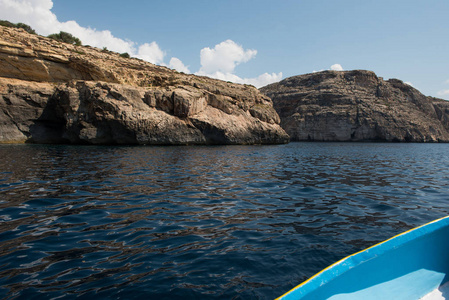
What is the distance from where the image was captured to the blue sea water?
11.4ft

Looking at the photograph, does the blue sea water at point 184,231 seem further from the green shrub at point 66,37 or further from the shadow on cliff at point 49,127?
the green shrub at point 66,37

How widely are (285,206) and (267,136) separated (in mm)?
40184

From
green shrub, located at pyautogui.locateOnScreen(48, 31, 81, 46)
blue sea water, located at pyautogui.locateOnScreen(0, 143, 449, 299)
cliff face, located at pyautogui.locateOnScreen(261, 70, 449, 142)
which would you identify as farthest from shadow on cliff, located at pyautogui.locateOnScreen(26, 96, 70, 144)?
cliff face, located at pyautogui.locateOnScreen(261, 70, 449, 142)

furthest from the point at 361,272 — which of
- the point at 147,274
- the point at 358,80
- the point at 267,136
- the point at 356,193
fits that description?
the point at 358,80

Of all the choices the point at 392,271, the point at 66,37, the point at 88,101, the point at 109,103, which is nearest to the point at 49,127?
the point at 88,101

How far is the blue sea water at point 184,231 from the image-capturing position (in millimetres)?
3486

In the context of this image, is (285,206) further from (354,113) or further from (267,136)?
(354,113)

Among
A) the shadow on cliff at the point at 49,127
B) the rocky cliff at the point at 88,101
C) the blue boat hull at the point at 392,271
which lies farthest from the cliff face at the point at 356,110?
the blue boat hull at the point at 392,271

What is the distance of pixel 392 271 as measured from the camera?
296cm

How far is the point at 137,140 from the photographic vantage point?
33781mm

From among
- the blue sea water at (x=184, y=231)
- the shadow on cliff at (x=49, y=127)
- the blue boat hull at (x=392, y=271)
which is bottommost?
the blue sea water at (x=184, y=231)

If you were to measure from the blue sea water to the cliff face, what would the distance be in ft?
252

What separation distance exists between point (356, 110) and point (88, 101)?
255 feet

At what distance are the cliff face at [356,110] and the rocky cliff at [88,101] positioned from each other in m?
51.8
